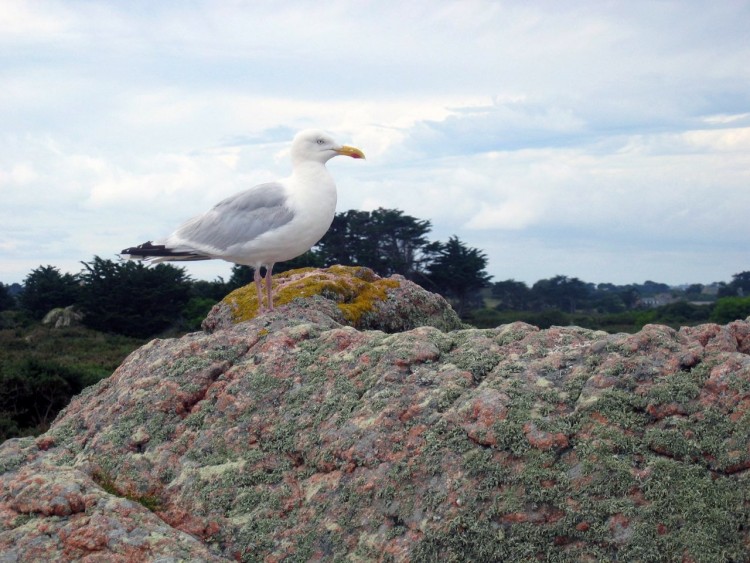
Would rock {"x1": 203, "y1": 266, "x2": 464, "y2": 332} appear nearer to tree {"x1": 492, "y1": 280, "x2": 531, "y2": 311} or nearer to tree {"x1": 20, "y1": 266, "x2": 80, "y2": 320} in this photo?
tree {"x1": 20, "y1": 266, "x2": 80, "y2": 320}

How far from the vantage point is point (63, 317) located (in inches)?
1785

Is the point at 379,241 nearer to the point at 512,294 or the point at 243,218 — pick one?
the point at 512,294

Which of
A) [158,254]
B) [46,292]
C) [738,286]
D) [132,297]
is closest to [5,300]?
[46,292]

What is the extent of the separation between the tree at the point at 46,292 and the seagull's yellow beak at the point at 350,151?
42.5 metres

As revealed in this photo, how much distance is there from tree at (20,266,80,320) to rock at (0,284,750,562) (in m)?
45.7


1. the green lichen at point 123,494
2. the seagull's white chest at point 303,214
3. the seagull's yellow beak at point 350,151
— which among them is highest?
the seagull's yellow beak at point 350,151

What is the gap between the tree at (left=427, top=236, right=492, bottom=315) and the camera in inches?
1928

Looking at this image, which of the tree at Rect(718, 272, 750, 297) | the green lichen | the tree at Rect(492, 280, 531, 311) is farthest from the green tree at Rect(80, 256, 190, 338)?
the tree at Rect(718, 272, 750, 297)

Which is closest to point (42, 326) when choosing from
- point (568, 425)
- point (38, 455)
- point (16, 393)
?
point (16, 393)

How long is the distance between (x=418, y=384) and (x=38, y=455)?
109 inches

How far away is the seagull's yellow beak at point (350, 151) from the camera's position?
29.9 feet

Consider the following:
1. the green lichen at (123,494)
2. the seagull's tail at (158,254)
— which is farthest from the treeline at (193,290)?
the green lichen at (123,494)

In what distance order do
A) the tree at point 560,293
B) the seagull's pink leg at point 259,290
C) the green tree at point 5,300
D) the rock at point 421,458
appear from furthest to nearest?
1. the tree at point 560,293
2. the green tree at point 5,300
3. the seagull's pink leg at point 259,290
4. the rock at point 421,458

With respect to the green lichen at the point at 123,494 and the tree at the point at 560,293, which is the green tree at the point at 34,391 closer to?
the green lichen at the point at 123,494
